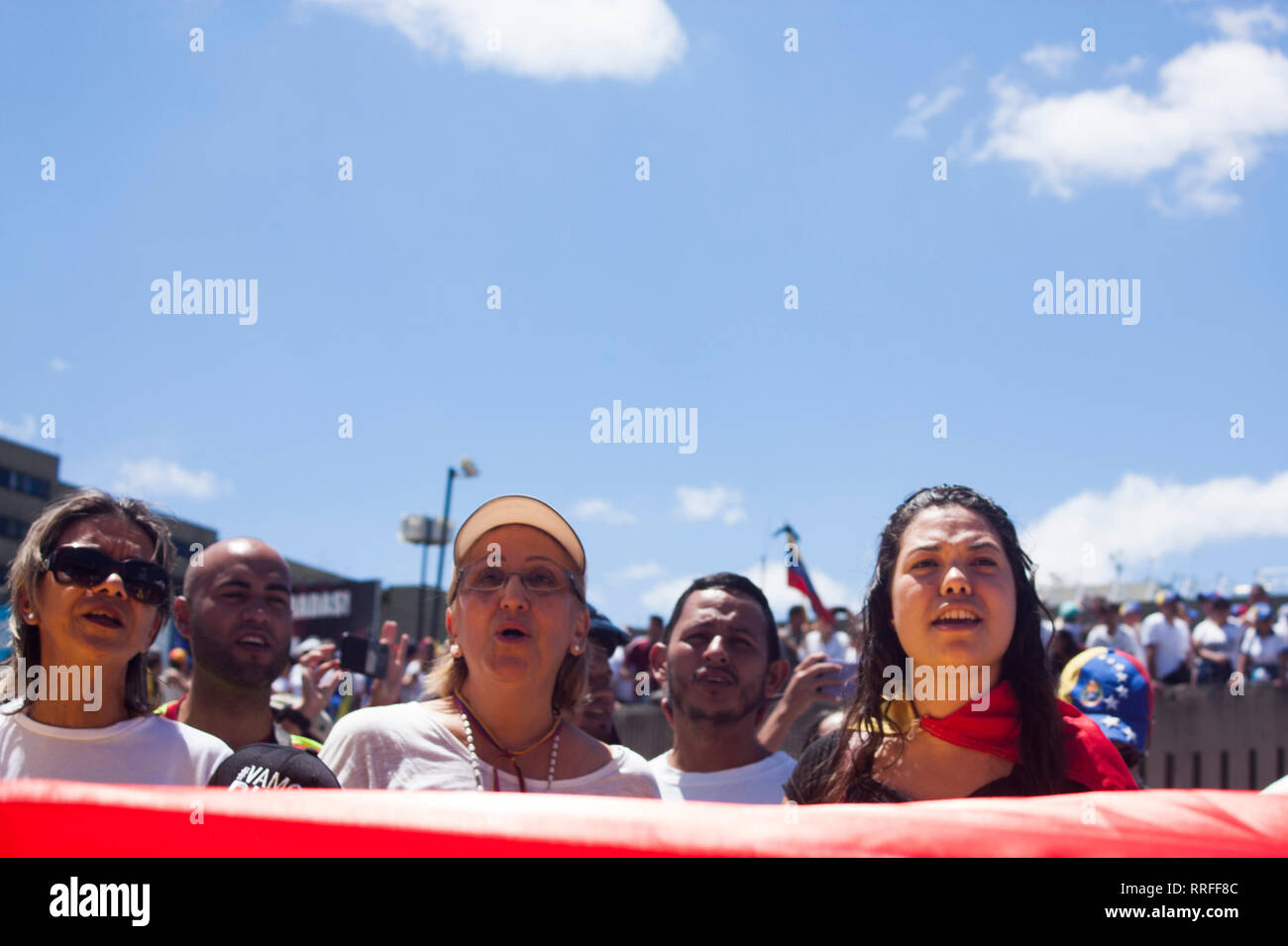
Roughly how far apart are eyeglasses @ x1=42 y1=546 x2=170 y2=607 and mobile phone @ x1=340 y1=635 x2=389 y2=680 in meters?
1.95

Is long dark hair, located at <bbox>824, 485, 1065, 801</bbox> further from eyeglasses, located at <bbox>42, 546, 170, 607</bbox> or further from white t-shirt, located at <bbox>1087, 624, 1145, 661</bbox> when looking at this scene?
white t-shirt, located at <bbox>1087, 624, 1145, 661</bbox>

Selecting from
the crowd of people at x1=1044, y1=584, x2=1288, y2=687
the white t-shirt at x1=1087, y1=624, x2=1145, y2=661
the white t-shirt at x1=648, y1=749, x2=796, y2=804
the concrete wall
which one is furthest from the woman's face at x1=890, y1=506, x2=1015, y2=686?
the crowd of people at x1=1044, y1=584, x2=1288, y2=687

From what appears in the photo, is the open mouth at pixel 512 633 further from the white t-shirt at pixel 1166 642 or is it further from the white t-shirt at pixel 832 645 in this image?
the white t-shirt at pixel 1166 642

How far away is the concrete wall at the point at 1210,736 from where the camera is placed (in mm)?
9070

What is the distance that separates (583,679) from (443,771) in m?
0.59

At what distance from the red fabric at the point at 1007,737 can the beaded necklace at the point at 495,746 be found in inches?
35.9

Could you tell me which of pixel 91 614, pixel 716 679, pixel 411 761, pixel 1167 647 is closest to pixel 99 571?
pixel 91 614

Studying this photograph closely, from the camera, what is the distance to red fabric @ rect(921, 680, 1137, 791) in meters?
2.38

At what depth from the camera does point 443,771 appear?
8.00 ft

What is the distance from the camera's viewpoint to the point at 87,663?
9.07ft

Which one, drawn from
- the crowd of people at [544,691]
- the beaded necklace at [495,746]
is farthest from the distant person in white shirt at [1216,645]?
the beaded necklace at [495,746]

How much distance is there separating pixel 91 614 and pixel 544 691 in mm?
1224
